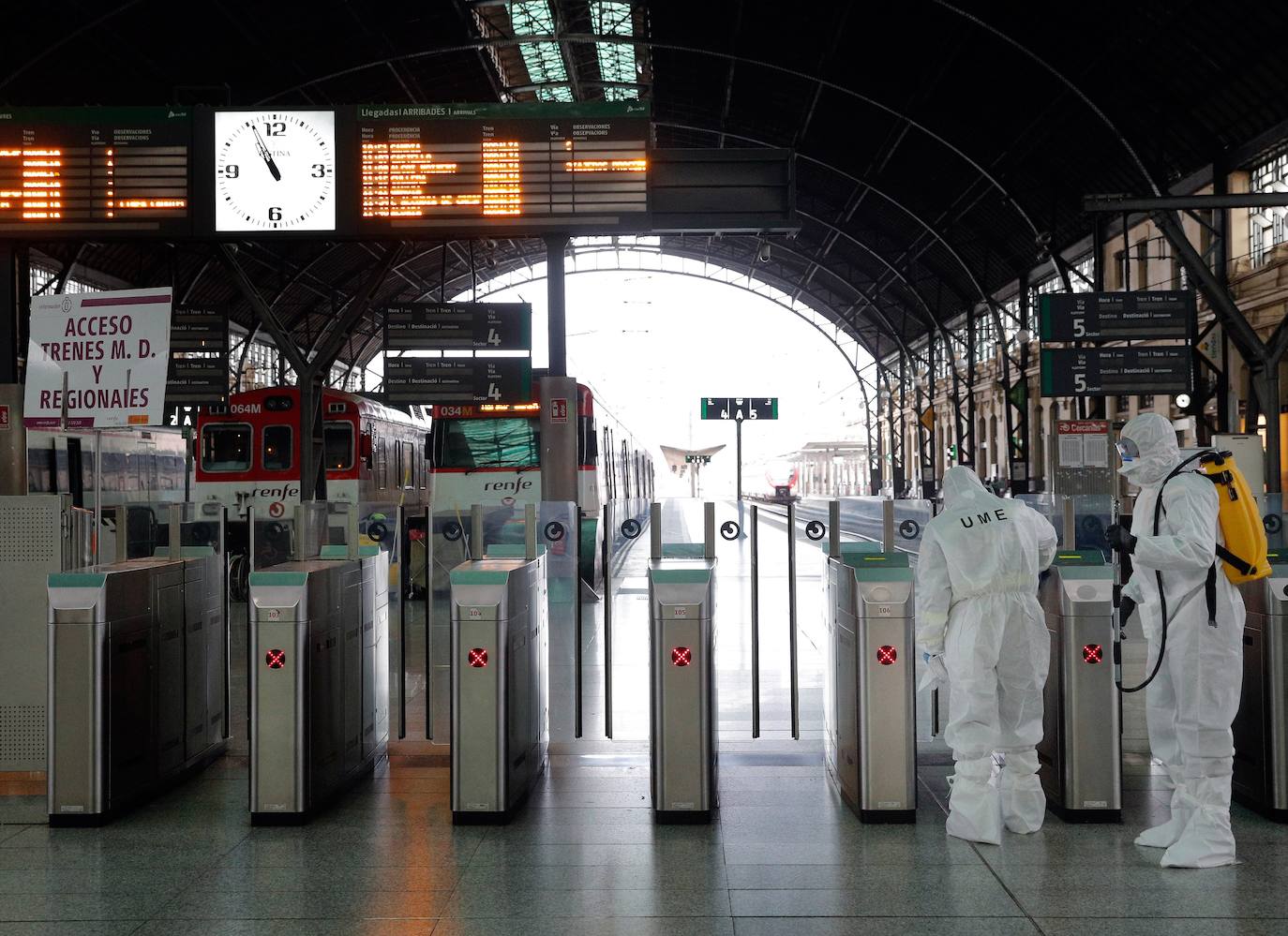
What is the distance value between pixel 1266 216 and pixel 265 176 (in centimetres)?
1737

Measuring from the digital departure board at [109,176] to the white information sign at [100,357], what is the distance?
7.95ft

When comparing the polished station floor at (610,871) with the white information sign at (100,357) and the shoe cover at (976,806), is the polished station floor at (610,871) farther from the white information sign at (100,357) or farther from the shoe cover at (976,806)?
the white information sign at (100,357)

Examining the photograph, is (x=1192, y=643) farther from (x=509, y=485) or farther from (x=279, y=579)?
(x=509, y=485)

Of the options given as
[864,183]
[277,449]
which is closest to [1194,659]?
[277,449]

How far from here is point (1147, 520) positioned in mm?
5277

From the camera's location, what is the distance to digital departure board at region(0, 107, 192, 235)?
8797 mm

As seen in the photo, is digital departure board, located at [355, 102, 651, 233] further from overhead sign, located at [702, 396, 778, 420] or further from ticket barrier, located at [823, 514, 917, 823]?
overhead sign, located at [702, 396, 778, 420]

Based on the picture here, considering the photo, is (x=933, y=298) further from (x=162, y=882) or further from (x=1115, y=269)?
(x=162, y=882)

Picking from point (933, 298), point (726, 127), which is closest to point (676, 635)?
point (726, 127)

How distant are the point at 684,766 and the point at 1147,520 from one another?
2435 millimetres

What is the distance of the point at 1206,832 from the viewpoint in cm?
483

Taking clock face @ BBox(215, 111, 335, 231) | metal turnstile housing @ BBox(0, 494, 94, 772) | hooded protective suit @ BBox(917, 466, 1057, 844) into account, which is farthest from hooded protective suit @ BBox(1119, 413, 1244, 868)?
clock face @ BBox(215, 111, 335, 231)

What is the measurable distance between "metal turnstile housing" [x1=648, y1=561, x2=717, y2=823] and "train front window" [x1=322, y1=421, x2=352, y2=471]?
43.4ft

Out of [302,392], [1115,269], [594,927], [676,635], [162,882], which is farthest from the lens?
[1115,269]
